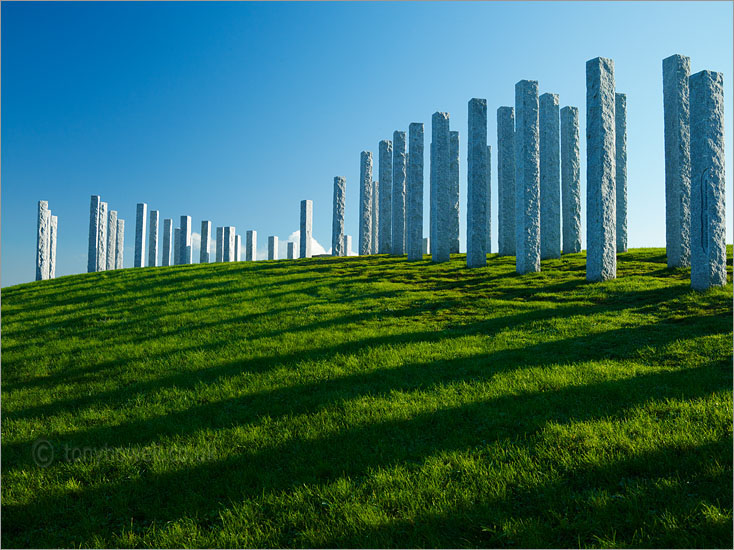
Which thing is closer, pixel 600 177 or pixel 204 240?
pixel 600 177

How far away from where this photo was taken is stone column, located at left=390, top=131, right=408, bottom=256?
23.9 metres

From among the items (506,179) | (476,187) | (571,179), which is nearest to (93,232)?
(476,187)

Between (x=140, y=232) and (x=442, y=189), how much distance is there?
23928mm

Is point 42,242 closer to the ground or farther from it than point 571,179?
closer to the ground

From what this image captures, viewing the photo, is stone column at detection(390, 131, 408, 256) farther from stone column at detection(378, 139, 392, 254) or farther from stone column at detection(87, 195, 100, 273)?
stone column at detection(87, 195, 100, 273)

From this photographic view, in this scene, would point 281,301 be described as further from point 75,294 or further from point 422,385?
point 75,294

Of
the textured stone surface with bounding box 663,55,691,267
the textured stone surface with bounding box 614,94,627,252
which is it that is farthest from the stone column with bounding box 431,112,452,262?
the textured stone surface with bounding box 663,55,691,267

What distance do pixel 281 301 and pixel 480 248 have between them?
A: 858 cm

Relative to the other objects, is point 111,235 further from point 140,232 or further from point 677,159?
point 677,159

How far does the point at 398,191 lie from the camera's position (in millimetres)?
24094

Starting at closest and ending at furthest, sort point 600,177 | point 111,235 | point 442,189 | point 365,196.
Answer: point 600,177, point 442,189, point 365,196, point 111,235

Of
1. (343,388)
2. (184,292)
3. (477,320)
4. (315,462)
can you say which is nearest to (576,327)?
(477,320)

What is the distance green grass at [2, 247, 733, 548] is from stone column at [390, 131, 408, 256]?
1295 cm

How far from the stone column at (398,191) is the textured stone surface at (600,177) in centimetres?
1093
